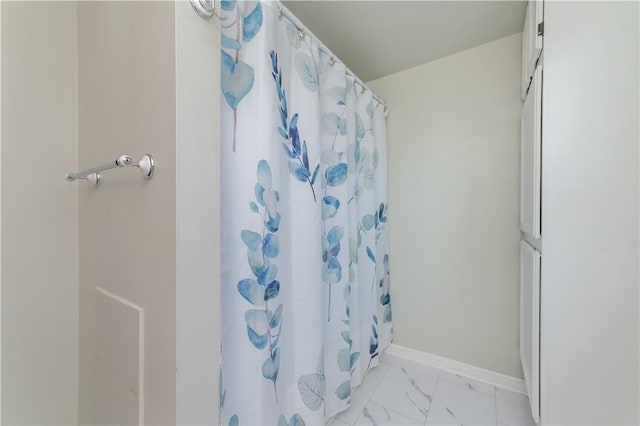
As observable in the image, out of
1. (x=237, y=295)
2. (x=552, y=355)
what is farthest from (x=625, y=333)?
(x=237, y=295)

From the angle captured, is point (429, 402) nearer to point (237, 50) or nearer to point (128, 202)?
point (128, 202)

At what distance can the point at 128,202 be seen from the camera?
734mm

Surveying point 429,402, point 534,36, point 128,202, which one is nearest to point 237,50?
point 128,202

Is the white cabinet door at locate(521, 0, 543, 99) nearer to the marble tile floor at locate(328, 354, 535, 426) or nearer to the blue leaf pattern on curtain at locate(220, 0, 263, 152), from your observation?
the blue leaf pattern on curtain at locate(220, 0, 263, 152)

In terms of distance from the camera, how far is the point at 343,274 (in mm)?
1245

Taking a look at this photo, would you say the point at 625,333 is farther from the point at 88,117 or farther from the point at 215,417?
the point at 88,117

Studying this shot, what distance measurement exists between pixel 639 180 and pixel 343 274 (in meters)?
1.09

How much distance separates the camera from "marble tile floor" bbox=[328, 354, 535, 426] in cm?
127

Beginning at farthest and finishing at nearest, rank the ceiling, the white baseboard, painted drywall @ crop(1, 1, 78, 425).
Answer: the white baseboard
the ceiling
painted drywall @ crop(1, 1, 78, 425)

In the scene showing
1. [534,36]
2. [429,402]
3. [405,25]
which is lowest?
[429,402]

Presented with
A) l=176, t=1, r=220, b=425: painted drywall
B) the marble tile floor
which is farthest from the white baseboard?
l=176, t=1, r=220, b=425: painted drywall

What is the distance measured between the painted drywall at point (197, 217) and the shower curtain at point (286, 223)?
0.17 metres

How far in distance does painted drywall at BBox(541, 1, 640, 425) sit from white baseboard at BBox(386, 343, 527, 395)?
652 millimetres

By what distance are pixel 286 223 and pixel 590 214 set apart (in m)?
1.09
